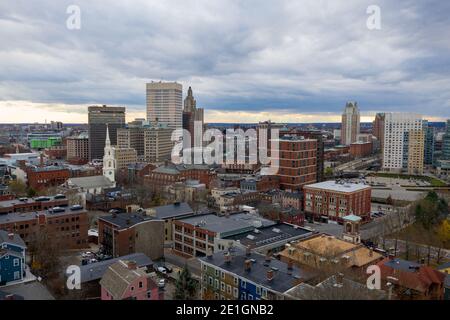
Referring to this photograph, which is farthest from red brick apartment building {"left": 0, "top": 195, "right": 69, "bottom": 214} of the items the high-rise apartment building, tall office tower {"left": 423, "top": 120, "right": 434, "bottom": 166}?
tall office tower {"left": 423, "top": 120, "right": 434, "bottom": 166}

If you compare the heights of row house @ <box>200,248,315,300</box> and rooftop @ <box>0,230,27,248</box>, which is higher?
rooftop @ <box>0,230,27,248</box>

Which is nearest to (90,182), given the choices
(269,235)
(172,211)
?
(172,211)

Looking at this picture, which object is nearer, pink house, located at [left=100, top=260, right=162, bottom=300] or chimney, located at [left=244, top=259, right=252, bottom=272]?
pink house, located at [left=100, top=260, right=162, bottom=300]

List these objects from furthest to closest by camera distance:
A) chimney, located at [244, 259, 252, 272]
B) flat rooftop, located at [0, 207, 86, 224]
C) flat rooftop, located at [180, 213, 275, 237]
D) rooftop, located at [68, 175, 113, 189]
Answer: rooftop, located at [68, 175, 113, 189] < flat rooftop, located at [0, 207, 86, 224] < flat rooftop, located at [180, 213, 275, 237] < chimney, located at [244, 259, 252, 272]

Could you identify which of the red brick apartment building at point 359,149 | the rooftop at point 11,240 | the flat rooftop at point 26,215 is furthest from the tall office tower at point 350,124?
the rooftop at point 11,240

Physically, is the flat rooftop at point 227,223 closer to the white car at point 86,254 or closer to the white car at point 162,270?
the white car at point 162,270

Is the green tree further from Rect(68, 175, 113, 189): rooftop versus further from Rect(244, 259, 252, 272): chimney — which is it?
Rect(68, 175, 113, 189): rooftop

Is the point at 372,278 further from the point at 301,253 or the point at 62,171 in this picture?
the point at 62,171
